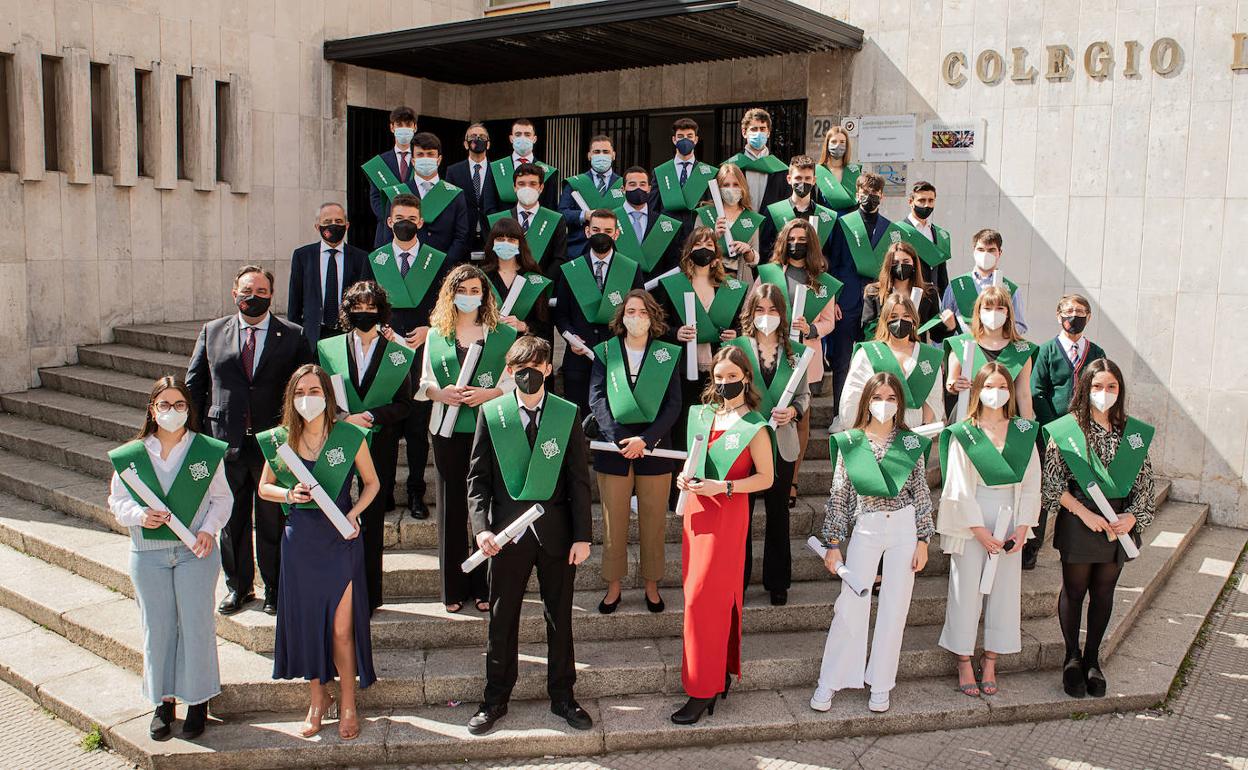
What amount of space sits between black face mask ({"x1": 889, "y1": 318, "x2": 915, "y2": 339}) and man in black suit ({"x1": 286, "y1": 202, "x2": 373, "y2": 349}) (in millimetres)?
3519

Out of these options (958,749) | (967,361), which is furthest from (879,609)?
(967,361)

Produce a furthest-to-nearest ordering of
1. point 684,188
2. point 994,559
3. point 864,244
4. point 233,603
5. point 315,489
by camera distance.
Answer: point 684,188, point 864,244, point 233,603, point 994,559, point 315,489

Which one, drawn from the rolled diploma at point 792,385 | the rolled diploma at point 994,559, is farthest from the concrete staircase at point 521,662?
the rolled diploma at point 792,385

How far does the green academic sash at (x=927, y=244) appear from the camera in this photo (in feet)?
27.1

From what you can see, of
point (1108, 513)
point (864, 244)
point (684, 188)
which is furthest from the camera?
point (684, 188)

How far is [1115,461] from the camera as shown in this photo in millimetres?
6090

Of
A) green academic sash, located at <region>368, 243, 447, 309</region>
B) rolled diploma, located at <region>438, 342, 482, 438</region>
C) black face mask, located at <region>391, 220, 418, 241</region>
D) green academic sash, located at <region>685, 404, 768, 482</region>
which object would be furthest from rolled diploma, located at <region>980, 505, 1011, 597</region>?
black face mask, located at <region>391, 220, 418, 241</region>

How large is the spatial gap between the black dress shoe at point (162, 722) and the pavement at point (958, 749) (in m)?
0.23

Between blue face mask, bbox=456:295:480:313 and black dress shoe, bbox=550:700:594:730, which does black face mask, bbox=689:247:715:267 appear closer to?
blue face mask, bbox=456:295:480:313

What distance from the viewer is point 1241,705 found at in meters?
6.46

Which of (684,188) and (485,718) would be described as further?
(684,188)

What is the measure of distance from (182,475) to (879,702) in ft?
13.3

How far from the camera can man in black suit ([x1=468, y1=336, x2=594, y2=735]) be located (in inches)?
220

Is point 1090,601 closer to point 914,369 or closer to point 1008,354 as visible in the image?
point 1008,354
